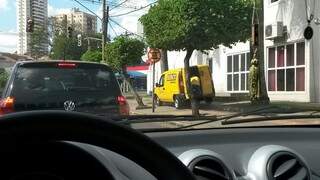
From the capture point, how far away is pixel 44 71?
8508mm

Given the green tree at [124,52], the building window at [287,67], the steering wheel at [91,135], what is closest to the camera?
the steering wheel at [91,135]

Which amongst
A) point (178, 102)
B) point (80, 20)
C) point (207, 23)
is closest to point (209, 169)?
point (207, 23)

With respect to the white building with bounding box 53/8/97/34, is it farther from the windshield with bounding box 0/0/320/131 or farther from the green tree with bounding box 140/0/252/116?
the green tree with bounding box 140/0/252/116

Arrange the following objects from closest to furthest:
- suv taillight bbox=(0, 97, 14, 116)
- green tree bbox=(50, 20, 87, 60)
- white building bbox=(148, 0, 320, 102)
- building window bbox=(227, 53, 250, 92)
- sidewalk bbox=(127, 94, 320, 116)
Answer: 1. sidewalk bbox=(127, 94, 320, 116)
2. suv taillight bbox=(0, 97, 14, 116)
3. white building bbox=(148, 0, 320, 102)
4. building window bbox=(227, 53, 250, 92)
5. green tree bbox=(50, 20, 87, 60)

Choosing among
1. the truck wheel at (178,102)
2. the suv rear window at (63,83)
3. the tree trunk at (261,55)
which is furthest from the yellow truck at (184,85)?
the suv rear window at (63,83)

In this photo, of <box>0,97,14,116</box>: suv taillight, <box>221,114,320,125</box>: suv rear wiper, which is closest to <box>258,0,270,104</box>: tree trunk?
<box>0,97,14,116</box>: suv taillight

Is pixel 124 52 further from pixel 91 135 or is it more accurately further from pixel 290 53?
pixel 91 135

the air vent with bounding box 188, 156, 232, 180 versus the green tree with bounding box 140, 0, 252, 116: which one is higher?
the green tree with bounding box 140, 0, 252, 116

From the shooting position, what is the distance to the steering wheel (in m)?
1.88

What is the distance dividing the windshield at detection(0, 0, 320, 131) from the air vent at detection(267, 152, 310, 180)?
2.19 ft

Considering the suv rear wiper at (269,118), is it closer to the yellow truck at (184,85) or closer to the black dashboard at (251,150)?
the black dashboard at (251,150)

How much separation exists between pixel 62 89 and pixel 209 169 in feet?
17.3

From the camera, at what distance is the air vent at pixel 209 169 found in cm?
330

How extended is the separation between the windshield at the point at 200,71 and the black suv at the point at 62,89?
0.04 feet
